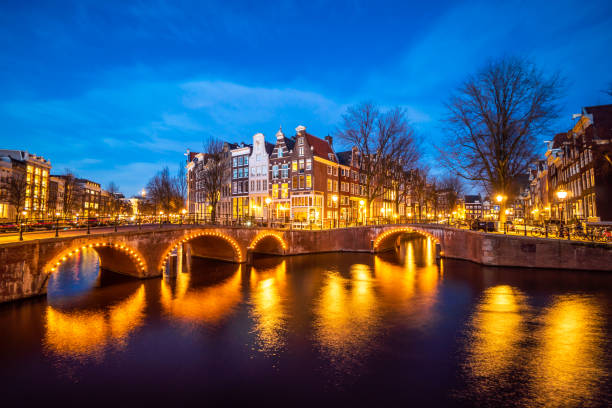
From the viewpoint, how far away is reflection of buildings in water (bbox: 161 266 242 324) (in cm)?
1578

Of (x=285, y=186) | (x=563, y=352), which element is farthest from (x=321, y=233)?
(x=563, y=352)

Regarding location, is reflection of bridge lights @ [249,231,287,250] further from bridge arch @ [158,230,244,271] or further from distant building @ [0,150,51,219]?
distant building @ [0,150,51,219]

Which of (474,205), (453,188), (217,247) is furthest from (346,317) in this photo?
(474,205)

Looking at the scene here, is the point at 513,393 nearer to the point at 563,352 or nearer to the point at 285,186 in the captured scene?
the point at 563,352

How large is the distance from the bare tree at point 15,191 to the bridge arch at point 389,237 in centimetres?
4994

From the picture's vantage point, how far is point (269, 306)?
17344mm

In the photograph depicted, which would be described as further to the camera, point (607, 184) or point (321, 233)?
point (321, 233)

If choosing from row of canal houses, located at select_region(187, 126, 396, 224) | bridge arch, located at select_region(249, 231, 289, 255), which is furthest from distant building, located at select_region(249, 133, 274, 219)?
bridge arch, located at select_region(249, 231, 289, 255)

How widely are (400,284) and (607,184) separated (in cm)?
2736

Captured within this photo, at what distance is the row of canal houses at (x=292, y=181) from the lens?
48.8 metres

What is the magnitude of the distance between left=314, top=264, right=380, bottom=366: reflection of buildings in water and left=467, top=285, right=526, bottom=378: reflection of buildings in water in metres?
3.66

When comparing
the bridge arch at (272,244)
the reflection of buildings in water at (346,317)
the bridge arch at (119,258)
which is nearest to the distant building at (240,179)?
the bridge arch at (272,244)

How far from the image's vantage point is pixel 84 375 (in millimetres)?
9812

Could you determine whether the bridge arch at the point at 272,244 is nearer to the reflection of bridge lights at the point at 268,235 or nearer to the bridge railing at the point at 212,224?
the reflection of bridge lights at the point at 268,235
